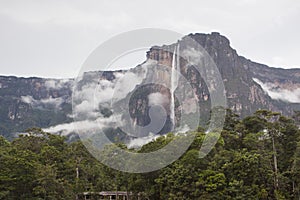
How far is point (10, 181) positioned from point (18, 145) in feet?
16.2

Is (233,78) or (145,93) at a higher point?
(233,78)

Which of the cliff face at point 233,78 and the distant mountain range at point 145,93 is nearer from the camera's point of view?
the distant mountain range at point 145,93

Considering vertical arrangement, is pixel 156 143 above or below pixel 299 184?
above

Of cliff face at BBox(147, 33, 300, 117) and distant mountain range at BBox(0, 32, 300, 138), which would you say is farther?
cliff face at BBox(147, 33, 300, 117)

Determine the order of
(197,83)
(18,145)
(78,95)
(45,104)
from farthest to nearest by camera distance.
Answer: (45,104)
(197,83)
(18,145)
(78,95)

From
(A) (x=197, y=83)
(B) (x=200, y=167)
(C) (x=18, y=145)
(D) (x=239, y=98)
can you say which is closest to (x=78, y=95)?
(B) (x=200, y=167)

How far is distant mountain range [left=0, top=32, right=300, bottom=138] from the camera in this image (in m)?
22.9

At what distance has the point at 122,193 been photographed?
88.8 feet

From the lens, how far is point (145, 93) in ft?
123

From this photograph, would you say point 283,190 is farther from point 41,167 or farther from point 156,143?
point 41,167

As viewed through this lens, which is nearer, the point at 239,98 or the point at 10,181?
the point at 10,181


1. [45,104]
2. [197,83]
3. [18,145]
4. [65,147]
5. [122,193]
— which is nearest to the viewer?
[18,145]

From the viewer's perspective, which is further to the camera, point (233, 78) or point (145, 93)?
point (233, 78)

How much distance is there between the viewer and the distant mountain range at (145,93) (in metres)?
22.9
